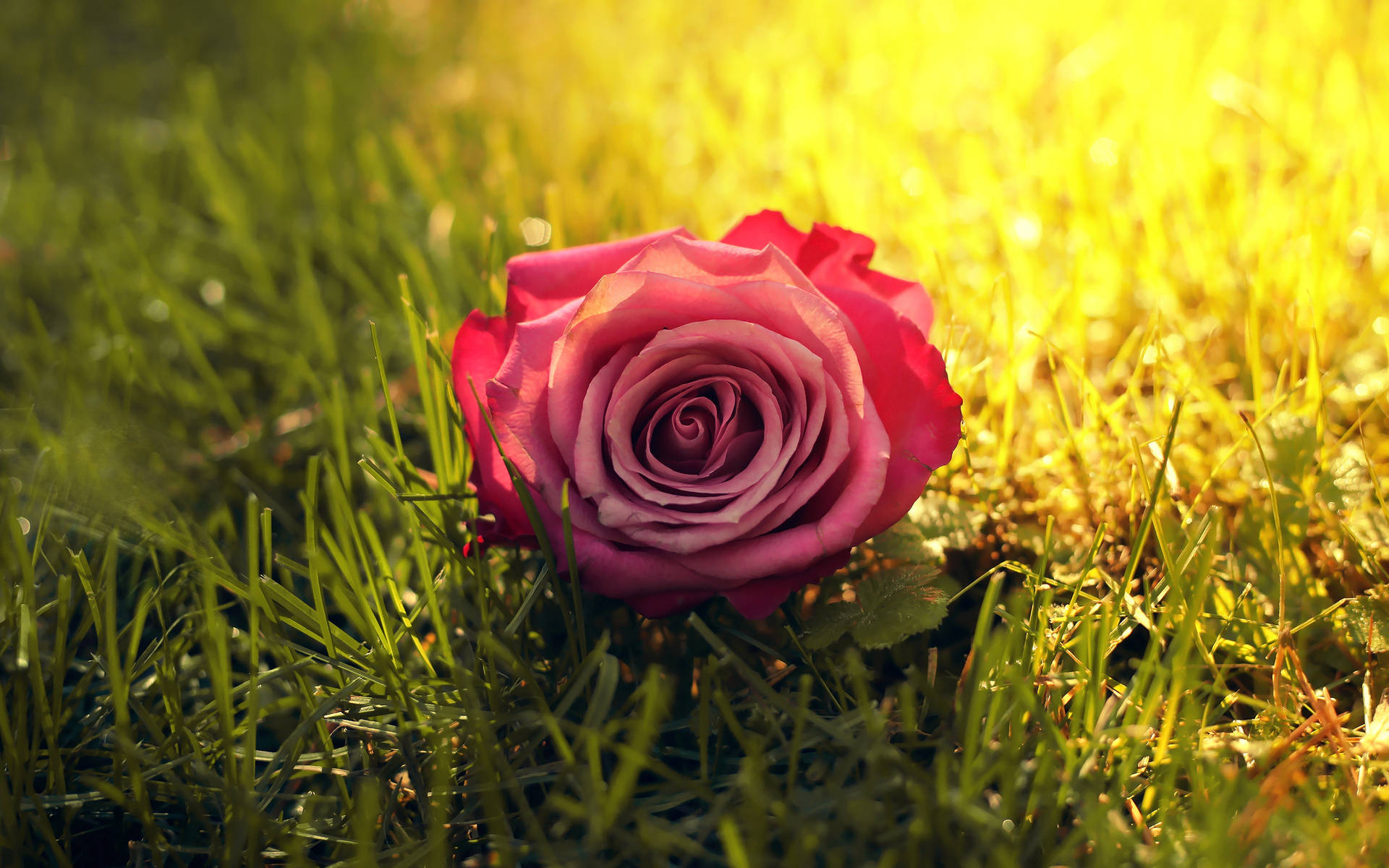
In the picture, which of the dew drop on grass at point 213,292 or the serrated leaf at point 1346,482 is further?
the dew drop on grass at point 213,292

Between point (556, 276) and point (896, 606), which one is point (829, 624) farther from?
point (556, 276)

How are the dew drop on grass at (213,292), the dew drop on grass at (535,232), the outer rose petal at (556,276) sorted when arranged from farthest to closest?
1. the dew drop on grass at (213,292)
2. the dew drop on grass at (535,232)
3. the outer rose petal at (556,276)

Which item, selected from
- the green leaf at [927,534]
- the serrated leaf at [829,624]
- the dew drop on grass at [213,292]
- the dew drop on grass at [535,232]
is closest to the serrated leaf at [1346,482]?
the green leaf at [927,534]

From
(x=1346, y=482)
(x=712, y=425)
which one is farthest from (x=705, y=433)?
(x=1346, y=482)

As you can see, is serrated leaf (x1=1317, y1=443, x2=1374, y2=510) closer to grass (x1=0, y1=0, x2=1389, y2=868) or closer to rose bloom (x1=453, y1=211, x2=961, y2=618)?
grass (x1=0, y1=0, x2=1389, y2=868)

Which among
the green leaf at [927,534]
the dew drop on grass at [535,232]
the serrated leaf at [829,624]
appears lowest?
the serrated leaf at [829,624]

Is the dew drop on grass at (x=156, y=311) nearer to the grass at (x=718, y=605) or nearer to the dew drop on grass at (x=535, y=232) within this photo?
the grass at (x=718, y=605)
